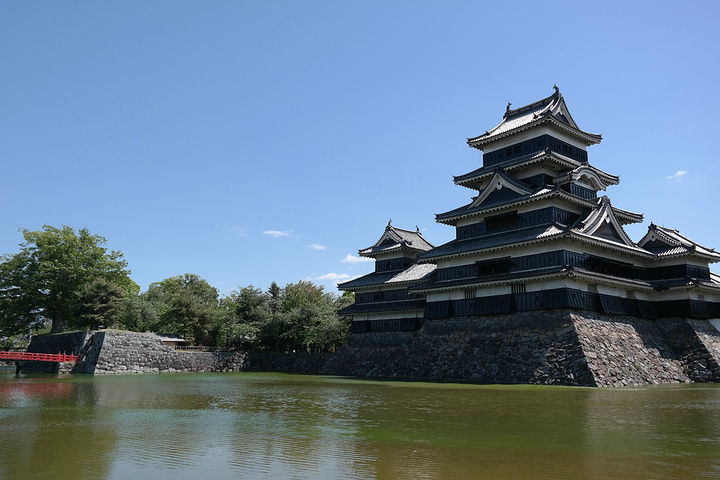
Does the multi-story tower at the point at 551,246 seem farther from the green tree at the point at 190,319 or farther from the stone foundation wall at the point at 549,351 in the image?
the green tree at the point at 190,319

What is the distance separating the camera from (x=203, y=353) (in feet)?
181

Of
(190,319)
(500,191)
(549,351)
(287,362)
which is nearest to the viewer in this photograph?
(549,351)

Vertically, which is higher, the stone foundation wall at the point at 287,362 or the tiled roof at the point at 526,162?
the tiled roof at the point at 526,162

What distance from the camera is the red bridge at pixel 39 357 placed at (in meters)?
46.5

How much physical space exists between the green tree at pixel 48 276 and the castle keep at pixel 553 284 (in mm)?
38226

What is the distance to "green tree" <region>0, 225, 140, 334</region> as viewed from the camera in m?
60.2

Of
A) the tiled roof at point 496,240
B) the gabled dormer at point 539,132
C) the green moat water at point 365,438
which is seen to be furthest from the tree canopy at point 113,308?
the green moat water at point 365,438

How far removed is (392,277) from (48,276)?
40.4m

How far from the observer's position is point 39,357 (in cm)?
4788

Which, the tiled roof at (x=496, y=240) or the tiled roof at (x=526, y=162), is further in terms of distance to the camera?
the tiled roof at (x=526, y=162)

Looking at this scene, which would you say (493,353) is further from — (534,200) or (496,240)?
(534,200)

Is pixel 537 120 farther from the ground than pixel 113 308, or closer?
farther from the ground

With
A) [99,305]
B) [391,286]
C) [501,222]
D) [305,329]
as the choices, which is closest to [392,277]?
[391,286]

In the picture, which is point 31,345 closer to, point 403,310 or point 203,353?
point 203,353
